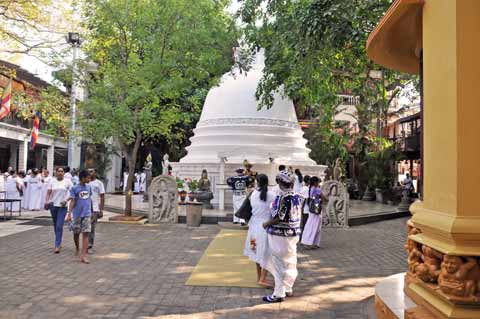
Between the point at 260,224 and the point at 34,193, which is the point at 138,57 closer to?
the point at 34,193

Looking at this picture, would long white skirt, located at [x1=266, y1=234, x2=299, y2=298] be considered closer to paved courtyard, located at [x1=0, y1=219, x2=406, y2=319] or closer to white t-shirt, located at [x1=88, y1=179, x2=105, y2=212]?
paved courtyard, located at [x1=0, y1=219, x2=406, y2=319]

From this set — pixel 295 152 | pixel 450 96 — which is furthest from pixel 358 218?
pixel 450 96

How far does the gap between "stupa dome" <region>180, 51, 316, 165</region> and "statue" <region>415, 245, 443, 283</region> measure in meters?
14.1

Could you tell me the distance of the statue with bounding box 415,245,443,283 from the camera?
3.35m

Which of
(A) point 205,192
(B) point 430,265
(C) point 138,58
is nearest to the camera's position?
(B) point 430,265

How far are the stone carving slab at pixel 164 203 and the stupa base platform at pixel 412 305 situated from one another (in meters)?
9.06

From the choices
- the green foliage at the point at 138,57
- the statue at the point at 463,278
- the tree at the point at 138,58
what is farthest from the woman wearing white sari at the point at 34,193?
the statue at the point at 463,278

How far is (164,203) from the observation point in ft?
43.4

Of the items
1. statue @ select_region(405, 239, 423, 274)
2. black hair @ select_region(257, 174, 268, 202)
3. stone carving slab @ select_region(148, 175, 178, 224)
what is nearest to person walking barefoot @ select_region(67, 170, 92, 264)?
black hair @ select_region(257, 174, 268, 202)

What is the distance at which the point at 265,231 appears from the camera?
6207 millimetres

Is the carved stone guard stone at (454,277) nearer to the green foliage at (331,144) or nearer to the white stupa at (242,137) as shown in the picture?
the white stupa at (242,137)

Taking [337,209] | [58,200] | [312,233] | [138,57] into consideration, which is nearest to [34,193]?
[138,57]

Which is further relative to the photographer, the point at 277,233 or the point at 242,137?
the point at 242,137

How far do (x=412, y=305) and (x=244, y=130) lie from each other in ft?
51.1
